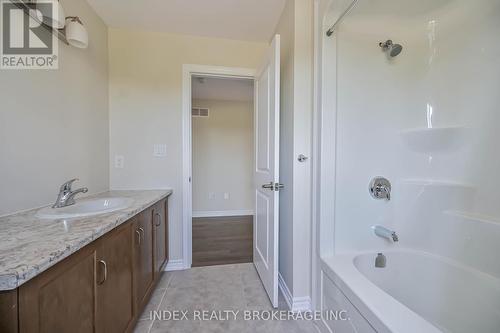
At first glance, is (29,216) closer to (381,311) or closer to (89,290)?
(89,290)

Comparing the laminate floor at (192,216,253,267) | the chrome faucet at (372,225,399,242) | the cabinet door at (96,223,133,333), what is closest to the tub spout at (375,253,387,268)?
the chrome faucet at (372,225,399,242)

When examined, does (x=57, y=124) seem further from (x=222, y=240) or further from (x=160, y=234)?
(x=222, y=240)

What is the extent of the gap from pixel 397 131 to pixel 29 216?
7.74 ft

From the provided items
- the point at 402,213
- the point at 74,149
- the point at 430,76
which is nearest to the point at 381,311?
the point at 402,213

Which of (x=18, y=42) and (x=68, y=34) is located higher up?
(x=68, y=34)

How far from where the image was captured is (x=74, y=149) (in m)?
1.48

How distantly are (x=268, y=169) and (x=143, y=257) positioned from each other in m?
1.11

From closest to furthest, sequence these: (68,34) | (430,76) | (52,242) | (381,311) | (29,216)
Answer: (52,242)
(381,311)
(29,216)
(68,34)
(430,76)

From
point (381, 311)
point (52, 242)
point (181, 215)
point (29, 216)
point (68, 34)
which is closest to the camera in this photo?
point (52, 242)

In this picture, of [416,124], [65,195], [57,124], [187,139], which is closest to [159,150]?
[187,139]

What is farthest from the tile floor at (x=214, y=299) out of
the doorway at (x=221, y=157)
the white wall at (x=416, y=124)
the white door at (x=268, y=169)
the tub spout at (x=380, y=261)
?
the doorway at (x=221, y=157)

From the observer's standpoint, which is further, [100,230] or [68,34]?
[68,34]

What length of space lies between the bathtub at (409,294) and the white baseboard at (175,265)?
1.43 meters

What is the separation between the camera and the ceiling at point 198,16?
5.36ft
